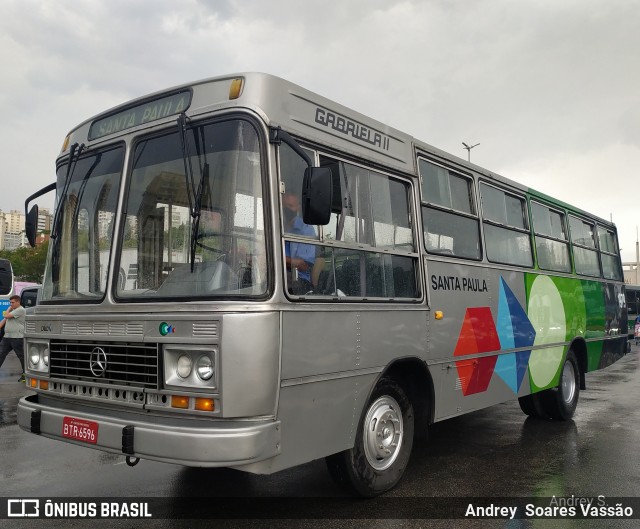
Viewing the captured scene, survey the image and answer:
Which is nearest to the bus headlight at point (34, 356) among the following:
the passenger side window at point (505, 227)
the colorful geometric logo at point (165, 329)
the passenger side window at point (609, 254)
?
the colorful geometric logo at point (165, 329)

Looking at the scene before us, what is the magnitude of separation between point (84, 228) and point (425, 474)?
3756 millimetres

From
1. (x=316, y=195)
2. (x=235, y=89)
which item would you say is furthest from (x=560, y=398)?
(x=235, y=89)

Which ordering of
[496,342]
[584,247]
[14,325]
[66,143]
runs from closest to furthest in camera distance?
[66,143] → [496,342] → [584,247] → [14,325]

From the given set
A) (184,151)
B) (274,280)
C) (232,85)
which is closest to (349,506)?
(274,280)

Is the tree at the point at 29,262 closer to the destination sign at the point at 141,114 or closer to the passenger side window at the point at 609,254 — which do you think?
the passenger side window at the point at 609,254

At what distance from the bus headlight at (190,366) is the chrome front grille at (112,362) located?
0.10 metres

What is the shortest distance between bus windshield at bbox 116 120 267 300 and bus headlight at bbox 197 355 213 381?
396 millimetres

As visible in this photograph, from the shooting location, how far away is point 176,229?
4.17m

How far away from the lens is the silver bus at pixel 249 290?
12.2 feet

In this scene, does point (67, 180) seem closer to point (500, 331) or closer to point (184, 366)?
point (184, 366)

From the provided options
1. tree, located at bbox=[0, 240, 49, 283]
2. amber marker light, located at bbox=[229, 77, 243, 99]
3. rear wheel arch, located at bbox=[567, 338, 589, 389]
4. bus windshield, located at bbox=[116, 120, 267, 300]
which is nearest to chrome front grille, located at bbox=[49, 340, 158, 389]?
bus windshield, located at bbox=[116, 120, 267, 300]

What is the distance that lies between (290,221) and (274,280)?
469 millimetres

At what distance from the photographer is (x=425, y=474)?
5617 mm

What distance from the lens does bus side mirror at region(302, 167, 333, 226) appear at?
12.6 ft
